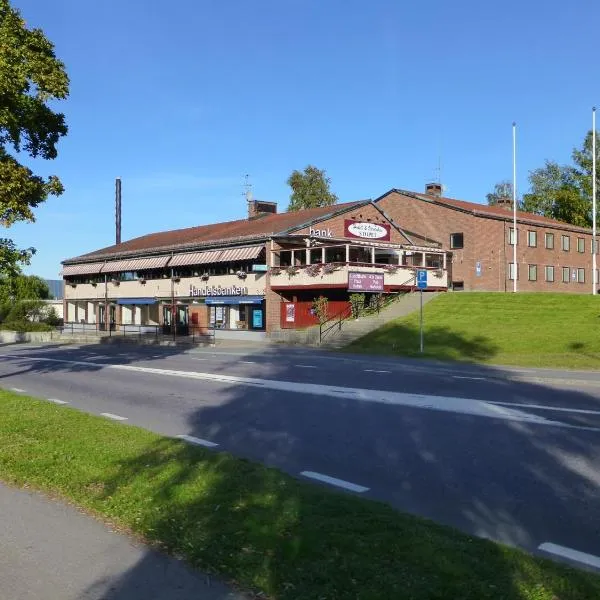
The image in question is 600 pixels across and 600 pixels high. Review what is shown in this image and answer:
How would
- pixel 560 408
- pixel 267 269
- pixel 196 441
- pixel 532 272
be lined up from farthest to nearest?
pixel 532 272
pixel 267 269
pixel 560 408
pixel 196 441

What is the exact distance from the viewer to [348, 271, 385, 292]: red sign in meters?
38.0

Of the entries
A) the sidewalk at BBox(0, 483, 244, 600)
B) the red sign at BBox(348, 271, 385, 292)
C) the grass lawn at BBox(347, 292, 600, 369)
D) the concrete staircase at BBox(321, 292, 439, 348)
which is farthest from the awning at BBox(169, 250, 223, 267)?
the sidewalk at BBox(0, 483, 244, 600)

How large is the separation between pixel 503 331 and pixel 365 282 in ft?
32.6

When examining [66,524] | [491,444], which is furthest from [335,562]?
[491,444]

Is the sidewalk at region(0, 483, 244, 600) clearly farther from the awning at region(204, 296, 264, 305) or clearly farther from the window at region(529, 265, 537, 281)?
the window at region(529, 265, 537, 281)

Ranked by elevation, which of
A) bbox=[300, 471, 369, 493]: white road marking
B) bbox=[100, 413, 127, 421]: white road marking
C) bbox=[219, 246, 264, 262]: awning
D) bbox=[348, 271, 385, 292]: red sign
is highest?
bbox=[219, 246, 264, 262]: awning

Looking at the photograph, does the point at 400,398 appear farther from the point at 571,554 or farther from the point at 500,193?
the point at 500,193

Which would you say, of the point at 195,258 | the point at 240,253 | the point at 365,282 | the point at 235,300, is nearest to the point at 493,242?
the point at 365,282

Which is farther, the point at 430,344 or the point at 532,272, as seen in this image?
the point at 532,272

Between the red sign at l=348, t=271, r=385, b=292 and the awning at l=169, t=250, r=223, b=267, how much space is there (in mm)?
9591

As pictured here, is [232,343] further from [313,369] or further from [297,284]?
[313,369]

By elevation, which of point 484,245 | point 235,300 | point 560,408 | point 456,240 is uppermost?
point 456,240

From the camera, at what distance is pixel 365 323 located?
35.6 meters

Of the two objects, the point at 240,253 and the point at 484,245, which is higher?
the point at 484,245
